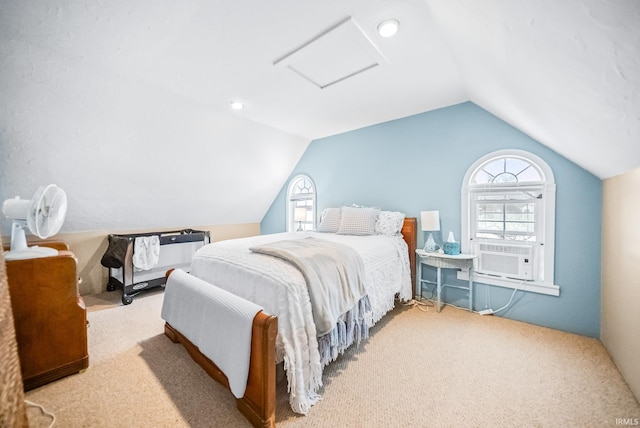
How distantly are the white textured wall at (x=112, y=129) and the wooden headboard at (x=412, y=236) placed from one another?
2271mm

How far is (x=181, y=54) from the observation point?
2156 mm

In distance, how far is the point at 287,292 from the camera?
1.71m

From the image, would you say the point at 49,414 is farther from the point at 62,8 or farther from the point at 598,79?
the point at 598,79

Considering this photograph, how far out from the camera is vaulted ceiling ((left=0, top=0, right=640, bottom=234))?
4.15ft

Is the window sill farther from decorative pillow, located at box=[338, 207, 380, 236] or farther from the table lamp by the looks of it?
decorative pillow, located at box=[338, 207, 380, 236]

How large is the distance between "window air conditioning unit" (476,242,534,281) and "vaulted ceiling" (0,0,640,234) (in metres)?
0.94

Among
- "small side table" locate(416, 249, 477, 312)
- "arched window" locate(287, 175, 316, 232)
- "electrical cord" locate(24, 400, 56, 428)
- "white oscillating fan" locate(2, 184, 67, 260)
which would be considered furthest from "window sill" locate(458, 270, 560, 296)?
"white oscillating fan" locate(2, 184, 67, 260)

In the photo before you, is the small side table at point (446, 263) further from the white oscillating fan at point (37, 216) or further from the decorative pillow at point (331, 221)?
the white oscillating fan at point (37, 216)

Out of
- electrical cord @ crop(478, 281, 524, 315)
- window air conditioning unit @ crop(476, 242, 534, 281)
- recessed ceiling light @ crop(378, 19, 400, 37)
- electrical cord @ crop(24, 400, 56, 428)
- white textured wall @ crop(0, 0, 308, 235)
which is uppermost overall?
recessed ceiling light @ crop(378, 19, 400, 37)

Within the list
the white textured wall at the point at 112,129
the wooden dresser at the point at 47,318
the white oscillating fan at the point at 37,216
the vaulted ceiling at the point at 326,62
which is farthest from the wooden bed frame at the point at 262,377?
the white textured wall at the point at 112,129

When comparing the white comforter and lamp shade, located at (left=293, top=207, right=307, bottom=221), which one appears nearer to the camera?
the white comforter

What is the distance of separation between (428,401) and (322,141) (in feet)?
12.4

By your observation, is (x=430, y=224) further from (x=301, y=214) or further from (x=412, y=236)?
(x=301, y=214)

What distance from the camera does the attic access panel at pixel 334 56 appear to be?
199 cm
